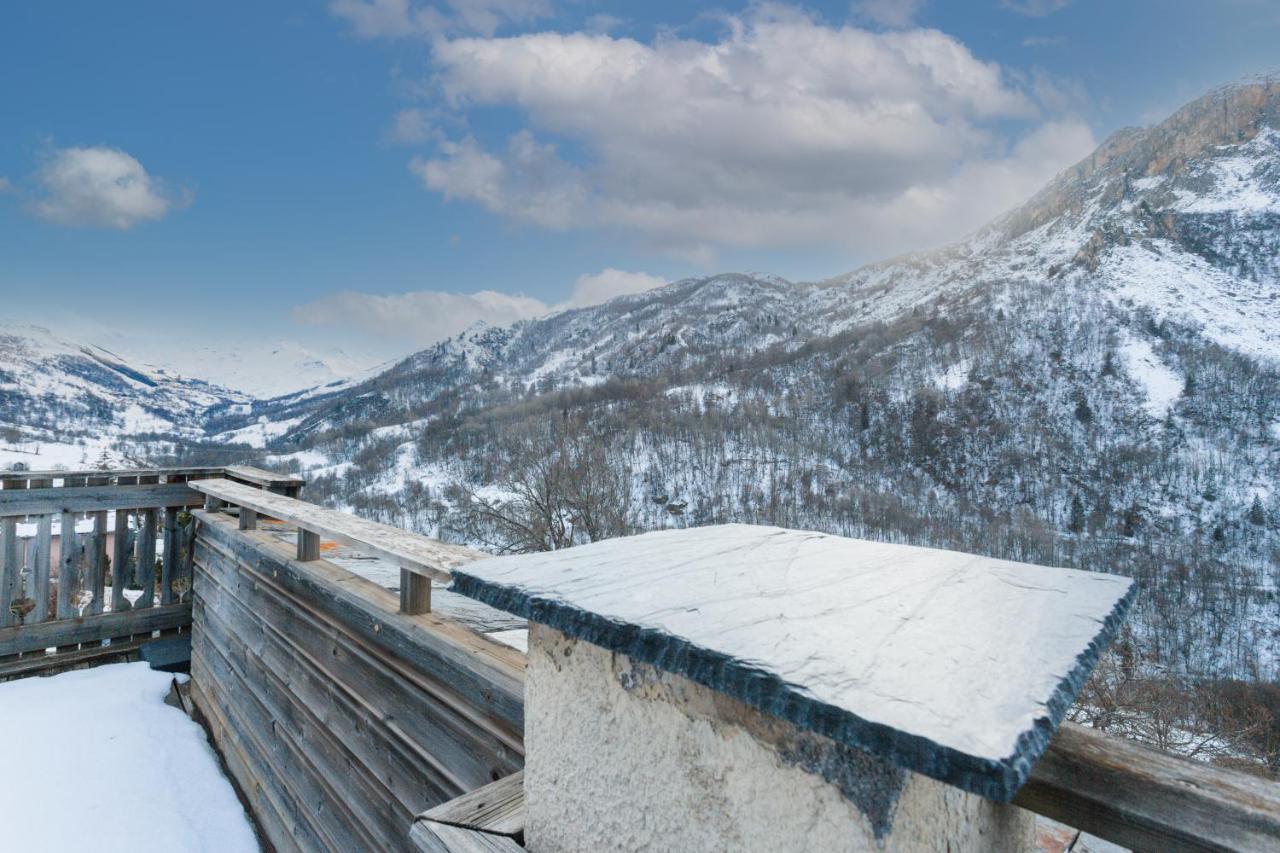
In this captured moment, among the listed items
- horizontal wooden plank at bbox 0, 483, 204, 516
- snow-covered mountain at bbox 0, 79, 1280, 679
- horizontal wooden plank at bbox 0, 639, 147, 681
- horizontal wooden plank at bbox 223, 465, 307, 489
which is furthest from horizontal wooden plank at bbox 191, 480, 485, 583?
snow-covered mountain at bbox 0, 79, 1280, 679

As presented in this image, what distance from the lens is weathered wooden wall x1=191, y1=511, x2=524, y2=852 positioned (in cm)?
187

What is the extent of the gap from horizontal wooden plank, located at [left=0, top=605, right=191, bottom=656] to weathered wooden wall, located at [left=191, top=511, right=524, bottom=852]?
0.80 m

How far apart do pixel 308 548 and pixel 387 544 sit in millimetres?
1124

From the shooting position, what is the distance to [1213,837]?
640 mm

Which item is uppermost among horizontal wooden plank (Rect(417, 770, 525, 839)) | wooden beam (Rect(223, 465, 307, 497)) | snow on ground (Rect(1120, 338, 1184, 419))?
snow on ground (Rect(1120, 338, 1184, 419))

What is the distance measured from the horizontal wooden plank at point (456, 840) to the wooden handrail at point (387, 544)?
0.49 meters

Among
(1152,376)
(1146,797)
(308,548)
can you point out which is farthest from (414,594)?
(1152,376)

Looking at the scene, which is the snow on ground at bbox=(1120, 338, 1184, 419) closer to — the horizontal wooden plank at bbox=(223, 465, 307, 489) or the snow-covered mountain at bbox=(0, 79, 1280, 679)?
the snow-covered mountain at bbox=(0, 79, 1280, 679)

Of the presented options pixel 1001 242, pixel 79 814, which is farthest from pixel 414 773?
pixel 1001 242

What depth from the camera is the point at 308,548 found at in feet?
9.71

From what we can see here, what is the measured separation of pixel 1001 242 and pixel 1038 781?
22400 centimetres

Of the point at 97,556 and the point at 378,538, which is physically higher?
the point at 378,538

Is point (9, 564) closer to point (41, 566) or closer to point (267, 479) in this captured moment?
point (41, 566)

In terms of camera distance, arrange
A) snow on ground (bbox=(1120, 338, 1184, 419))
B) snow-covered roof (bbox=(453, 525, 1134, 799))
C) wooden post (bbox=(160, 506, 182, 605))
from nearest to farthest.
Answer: snow-covered roof (bbox=(453, 525, 1134, 799)) < wooden post (bbox=(160, 506, 182, 605)) < snow on ground (bbox=(1120, 338, 1184, 419))
